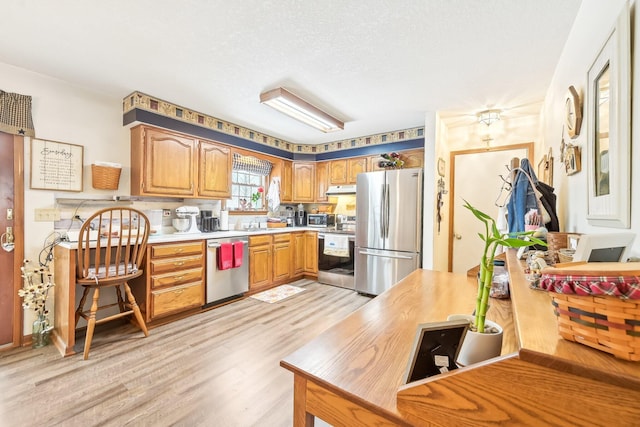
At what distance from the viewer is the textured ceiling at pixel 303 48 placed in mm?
1609

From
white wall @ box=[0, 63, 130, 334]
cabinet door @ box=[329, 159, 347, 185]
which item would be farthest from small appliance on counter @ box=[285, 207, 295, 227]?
white wall @ box=[0, 63, 130, 334]

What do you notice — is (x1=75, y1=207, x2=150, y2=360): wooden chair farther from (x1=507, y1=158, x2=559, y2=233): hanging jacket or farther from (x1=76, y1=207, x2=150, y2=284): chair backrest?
(x1=507, y1=158, x2=559, y2=233): hanging jacket

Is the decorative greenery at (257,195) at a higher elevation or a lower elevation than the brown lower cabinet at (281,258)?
higher

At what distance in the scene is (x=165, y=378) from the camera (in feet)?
6.13

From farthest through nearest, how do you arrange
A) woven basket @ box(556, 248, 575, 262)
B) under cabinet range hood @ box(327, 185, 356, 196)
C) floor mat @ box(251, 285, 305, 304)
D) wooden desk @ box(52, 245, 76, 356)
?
under cabinet range hood @ box(327, 185, 356, 196), floor mat @ box(251, 285, 305, 304), wooden desk @ box(52, 245, 76, 356), woven basket @ box(556, 248, 575, 262)

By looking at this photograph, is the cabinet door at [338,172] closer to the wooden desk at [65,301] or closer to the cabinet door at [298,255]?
the cabinet door at [298,255]

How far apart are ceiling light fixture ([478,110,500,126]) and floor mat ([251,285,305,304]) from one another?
3.27 m

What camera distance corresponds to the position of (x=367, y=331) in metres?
1.09

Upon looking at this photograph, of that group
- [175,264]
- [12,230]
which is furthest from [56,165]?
[175,264]

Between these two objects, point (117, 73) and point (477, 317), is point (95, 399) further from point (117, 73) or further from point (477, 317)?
point (117, 73)

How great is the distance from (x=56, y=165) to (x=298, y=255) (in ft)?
10.2

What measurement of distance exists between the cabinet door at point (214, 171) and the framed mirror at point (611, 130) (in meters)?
3.49

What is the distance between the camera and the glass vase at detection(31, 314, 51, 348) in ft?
7.47

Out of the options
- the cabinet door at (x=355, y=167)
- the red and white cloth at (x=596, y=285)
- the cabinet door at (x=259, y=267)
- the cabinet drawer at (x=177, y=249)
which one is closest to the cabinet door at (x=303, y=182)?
the cabinet door at (x=355, y=167)
